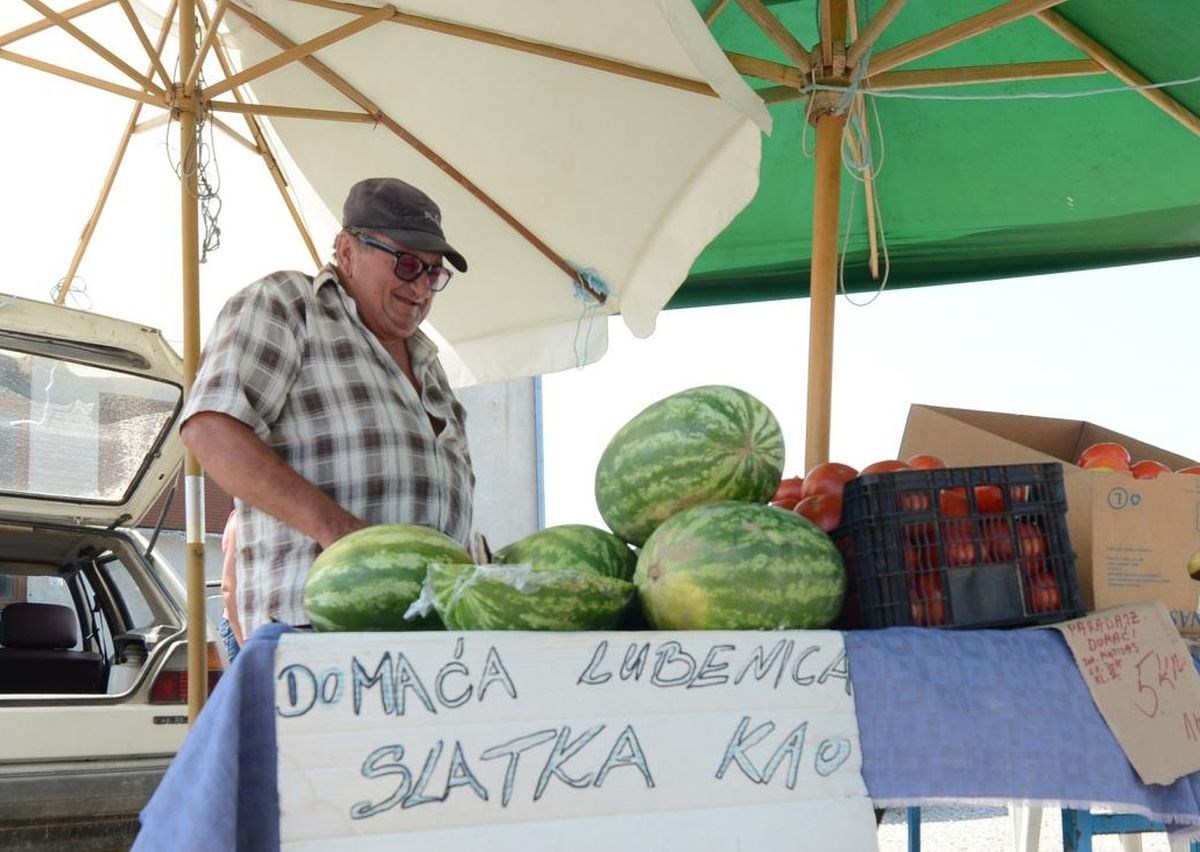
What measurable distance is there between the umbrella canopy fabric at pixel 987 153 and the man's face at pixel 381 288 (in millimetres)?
1560

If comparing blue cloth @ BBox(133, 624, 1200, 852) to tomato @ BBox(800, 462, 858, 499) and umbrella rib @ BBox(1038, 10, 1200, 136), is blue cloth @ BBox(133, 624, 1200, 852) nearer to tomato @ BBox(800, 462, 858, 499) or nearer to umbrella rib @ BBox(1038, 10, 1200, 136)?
tomato @ BBox(800, 462, 858, 499)

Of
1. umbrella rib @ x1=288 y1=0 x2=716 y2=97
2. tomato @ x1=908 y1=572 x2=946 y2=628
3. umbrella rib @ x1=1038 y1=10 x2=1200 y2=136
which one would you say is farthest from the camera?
umbrella rib @ x1=1038 y1=10 x2=1200 y2=136

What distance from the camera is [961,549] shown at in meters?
1.69

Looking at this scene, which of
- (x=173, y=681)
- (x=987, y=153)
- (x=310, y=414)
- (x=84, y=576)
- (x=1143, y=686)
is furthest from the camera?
(x=84, y=576)

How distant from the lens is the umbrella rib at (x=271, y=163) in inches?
165

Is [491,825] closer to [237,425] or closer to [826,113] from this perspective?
[237,425]

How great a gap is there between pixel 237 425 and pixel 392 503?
1.22ft

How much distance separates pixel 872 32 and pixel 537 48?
1051 mm

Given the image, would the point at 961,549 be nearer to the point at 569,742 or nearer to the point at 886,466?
the point at 886,466

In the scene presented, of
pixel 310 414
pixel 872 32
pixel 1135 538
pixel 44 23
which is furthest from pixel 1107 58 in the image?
pixel 44 23

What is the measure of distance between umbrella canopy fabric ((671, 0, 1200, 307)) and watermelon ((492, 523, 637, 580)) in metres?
2.28

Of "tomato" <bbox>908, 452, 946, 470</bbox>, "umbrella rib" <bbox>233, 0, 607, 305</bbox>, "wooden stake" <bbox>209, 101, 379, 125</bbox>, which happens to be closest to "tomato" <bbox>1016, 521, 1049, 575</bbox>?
"tomato" <bbox>908, 452, 946, 470</bbox>

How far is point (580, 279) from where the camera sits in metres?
4.05

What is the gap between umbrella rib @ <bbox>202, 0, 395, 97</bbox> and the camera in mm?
3516
